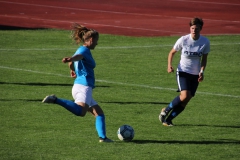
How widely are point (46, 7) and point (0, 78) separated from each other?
21.4 m

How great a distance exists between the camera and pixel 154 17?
35.2 meters

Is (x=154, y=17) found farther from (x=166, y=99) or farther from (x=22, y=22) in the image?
(x=166, y=99)

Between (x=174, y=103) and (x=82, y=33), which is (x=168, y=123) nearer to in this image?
(x=174, y=103)

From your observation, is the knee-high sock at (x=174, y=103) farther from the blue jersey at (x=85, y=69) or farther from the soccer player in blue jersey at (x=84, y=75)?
the blue jersey at (x=85, y=69)

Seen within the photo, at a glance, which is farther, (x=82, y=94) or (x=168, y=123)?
(x=168, y=123)

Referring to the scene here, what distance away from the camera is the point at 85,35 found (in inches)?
451

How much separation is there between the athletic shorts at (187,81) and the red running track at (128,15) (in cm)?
1556

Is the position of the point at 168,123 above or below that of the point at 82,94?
below

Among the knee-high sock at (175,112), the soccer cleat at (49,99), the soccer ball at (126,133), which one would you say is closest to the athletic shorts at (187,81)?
the knee-high sock at (175,112)

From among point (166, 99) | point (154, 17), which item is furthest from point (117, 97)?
point (154, 17)

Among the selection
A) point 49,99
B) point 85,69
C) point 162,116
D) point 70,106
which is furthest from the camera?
point 162,116

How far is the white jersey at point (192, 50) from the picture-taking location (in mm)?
13344

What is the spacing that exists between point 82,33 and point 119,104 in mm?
4231

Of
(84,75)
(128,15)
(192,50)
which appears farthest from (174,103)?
(128,15)
